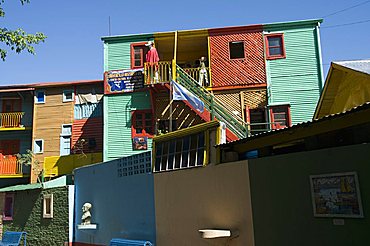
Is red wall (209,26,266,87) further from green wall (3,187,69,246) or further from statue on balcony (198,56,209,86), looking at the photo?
green wall (3,187,69,246)

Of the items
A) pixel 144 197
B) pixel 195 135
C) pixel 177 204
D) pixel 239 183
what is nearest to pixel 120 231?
pixel 144 197

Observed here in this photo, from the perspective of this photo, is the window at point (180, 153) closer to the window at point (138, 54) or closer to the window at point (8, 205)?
the window at point (138, 54)

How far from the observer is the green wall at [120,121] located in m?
18.4

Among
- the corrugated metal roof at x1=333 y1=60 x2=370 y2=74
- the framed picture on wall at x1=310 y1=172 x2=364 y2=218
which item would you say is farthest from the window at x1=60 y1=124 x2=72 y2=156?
the framed picture on wall at x1=310 y1=172 x2=364 y2=218

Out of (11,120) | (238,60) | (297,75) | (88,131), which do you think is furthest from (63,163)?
(297,75)

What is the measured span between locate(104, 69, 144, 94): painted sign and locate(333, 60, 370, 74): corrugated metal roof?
10375mm

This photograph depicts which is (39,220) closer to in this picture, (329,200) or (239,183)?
(239,183)

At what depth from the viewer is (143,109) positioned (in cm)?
1839

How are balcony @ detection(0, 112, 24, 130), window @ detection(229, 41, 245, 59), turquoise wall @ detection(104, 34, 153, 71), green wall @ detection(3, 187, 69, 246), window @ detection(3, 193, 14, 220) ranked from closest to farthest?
green wall @ detection(3, 187, 69, 246)
window @ detection(3, 193, 14, 220)
window @ detection(229, 41, 245, 59)
turquoise wall @ detection(104, 34, 153, 71)
balcony @ detection(0, 112, 24, 130)

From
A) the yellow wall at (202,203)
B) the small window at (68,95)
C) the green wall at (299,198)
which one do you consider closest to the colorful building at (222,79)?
the small window at (68,95)

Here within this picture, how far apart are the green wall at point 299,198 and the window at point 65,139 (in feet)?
55.5

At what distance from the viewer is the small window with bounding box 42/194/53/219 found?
604 inches

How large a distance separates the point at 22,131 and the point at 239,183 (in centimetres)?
2000

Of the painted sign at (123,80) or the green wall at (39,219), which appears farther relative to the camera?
the painted sign at (123,80)
